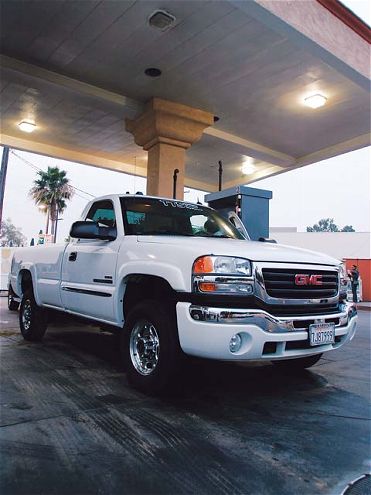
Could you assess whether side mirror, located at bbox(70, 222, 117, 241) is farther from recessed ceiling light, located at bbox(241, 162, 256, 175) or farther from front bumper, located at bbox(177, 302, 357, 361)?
recessed ceiling light, located at bbox(241, 162, 256, 175)

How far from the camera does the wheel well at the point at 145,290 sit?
142 inches

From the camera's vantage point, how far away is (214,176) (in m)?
16.1

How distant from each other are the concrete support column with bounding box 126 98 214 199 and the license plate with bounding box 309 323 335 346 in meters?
6.43

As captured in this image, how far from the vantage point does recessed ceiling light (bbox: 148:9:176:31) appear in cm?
630

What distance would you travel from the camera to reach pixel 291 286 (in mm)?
3465

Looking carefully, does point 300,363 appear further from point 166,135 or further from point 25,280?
point 166,135

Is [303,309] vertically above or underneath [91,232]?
underneath

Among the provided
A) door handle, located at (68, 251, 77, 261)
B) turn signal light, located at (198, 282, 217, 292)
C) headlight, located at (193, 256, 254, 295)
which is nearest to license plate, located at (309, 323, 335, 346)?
headlight, located at (193, 256, 254, 295)

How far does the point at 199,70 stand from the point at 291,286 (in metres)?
5.89

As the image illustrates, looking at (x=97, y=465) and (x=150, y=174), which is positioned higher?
(x=150, y=174)

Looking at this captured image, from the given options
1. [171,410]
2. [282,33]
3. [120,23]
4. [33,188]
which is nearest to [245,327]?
[171,410]

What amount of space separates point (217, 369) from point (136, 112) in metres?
6.83

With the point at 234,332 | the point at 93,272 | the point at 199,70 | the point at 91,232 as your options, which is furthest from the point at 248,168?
the point at 234,332

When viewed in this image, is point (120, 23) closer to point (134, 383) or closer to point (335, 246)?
point (134, 383)
